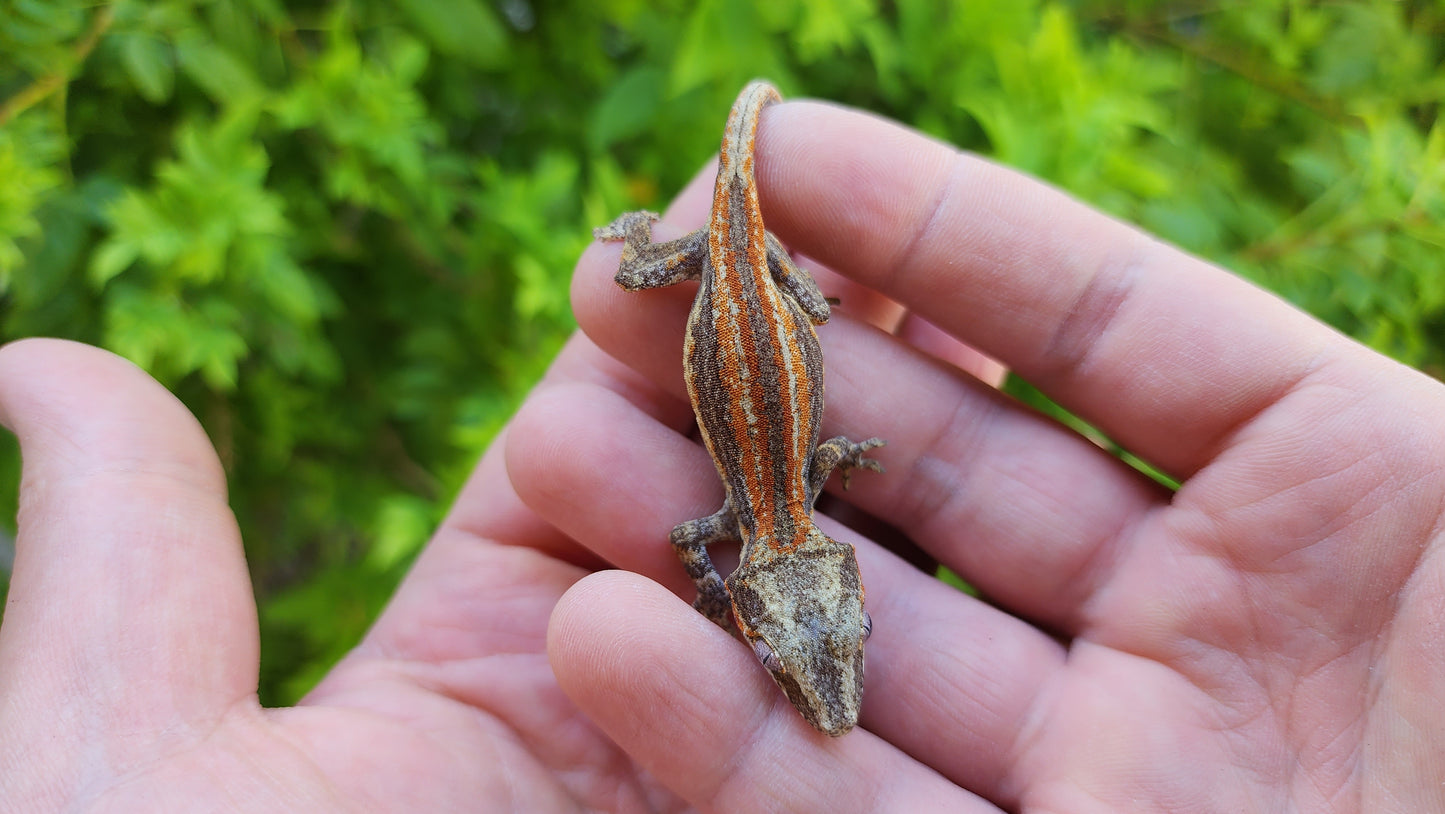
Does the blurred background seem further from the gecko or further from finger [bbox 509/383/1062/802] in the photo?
finger [bbox 509/383/1062/802]

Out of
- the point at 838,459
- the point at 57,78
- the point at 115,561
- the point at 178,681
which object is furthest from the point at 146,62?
the point at 838,459

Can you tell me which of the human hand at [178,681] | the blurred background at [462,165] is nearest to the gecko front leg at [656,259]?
the blurred background at [462,165]

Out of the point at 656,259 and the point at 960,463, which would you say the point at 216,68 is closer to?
the point at 656,259

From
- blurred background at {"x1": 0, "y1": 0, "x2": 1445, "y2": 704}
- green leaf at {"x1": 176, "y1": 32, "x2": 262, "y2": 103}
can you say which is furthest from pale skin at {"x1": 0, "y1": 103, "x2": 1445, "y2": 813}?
green leaf at {"x1": 176, "y1": 32, "x2": 262, "y2": 103}

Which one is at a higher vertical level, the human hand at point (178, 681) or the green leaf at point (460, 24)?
the green leaf at point (460, 24)

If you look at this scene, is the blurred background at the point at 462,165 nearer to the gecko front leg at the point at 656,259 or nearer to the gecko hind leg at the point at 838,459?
the gecko front leg at the point at 656,259

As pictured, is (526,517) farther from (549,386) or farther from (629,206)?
(629,206)
